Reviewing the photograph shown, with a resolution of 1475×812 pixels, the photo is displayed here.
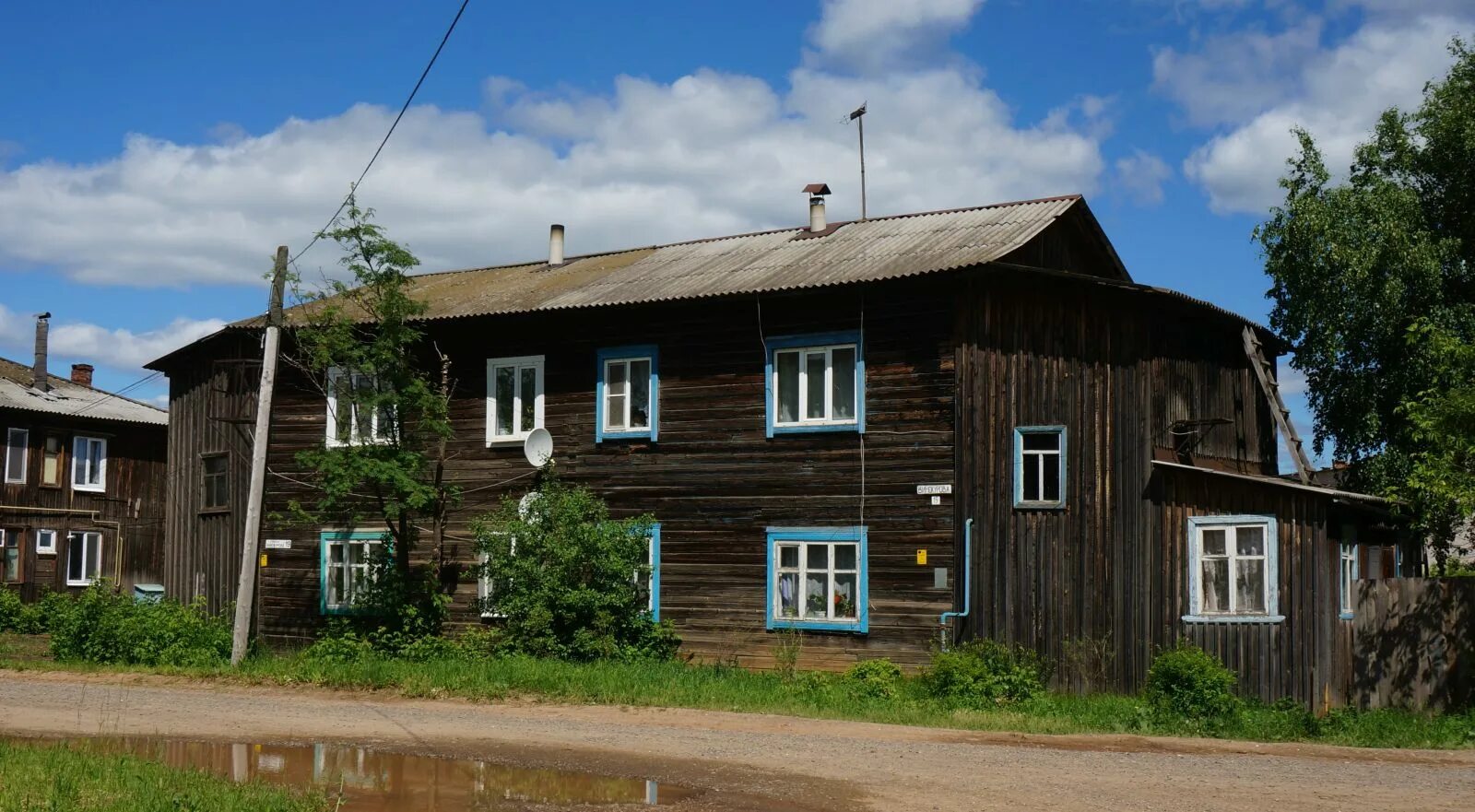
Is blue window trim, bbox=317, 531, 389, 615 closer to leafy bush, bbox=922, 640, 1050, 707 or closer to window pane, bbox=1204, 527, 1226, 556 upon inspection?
leafy bush, bbox=922, 640, 1050, 707

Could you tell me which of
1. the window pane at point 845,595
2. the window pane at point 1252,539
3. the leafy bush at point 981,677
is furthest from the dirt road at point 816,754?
the window pane at point 1252,539

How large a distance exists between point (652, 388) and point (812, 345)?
9.43 feet

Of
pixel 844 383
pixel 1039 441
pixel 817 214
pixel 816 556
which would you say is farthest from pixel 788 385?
pixel 817 214

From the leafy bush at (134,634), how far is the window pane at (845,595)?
31.0ft

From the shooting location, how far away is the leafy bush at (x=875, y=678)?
1930cm

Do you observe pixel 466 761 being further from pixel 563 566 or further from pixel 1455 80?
pixel 1455 80

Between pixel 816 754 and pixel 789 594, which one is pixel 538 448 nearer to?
pixel 789 594

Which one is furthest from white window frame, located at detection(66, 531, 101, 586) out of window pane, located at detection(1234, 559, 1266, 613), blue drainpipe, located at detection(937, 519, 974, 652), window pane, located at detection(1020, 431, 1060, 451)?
window pane, located at detection(1234, 559, 1266, 613)

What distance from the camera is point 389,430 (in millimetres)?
23734

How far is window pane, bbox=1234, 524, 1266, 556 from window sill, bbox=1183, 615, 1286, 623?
86 centimetres

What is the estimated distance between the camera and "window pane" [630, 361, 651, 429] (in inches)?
928

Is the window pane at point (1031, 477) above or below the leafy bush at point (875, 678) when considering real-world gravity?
above

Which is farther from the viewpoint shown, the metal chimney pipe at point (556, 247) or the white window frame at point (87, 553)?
the white window frame at point (87, 553)

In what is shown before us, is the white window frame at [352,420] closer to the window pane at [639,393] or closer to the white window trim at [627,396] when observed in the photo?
the white window trim at [627,396]
